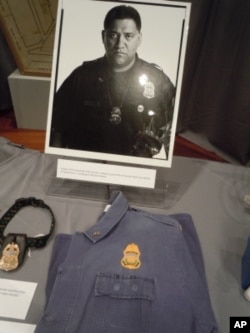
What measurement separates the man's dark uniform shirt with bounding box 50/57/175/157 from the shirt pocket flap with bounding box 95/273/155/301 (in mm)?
293

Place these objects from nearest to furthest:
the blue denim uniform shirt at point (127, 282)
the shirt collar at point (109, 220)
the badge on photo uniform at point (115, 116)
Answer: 1. the blue denim uniform shirt at point (127, 282)
2. the shirt collar at point (109, 220)
3. the badge on photo uniform at point (115, 116)

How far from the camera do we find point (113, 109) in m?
0.75

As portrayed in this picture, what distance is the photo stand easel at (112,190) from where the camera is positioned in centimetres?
83

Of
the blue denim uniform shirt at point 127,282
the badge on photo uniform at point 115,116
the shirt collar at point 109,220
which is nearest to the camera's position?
the blue denim uniform shirt at point 127,282

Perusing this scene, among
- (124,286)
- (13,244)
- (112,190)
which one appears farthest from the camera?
(112,190)

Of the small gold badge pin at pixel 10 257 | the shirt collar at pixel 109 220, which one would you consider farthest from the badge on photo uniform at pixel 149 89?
the small gold badge pin at pixel 10 257

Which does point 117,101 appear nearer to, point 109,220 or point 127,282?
point 109,220

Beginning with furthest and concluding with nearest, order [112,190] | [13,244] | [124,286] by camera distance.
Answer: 1. [112,190]
2. [13,244]
3. [124,286]

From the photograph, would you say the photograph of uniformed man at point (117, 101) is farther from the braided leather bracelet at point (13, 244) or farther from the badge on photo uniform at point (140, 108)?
the braided leather bracelet at point (13, 244)

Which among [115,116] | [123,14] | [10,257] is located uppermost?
[123,14]

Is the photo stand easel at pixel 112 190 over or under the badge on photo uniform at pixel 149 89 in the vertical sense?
under

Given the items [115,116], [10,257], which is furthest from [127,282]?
[115,116]

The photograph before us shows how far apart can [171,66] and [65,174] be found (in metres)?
0.36

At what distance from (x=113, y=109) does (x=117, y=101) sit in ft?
0.07
